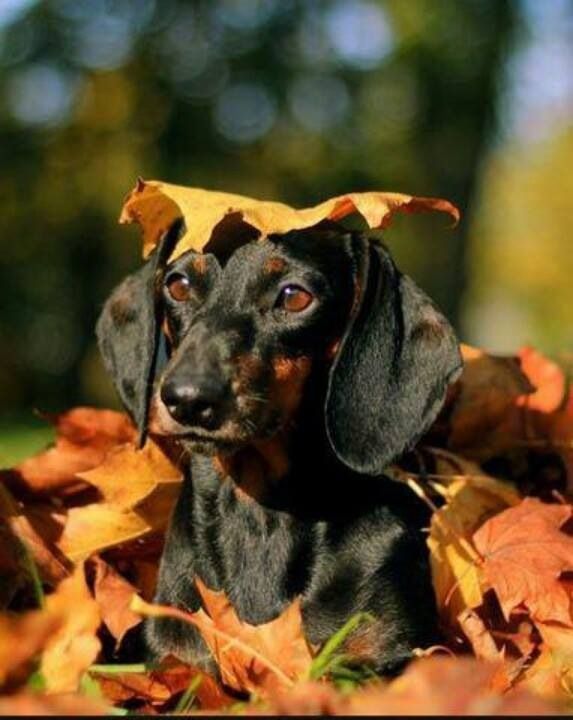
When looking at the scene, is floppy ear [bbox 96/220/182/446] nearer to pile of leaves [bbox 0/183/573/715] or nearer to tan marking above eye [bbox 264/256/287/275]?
pile of leaves [bbox 0/183/573/715]

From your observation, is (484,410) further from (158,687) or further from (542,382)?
(158,687)

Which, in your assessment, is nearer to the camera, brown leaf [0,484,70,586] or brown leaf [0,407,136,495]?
brown leaf [0,484,70,586]

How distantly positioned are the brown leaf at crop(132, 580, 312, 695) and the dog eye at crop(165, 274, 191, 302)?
2.90ft

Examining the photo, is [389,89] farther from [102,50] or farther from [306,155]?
[102,50]

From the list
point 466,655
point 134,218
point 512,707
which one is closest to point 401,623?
point 466,655

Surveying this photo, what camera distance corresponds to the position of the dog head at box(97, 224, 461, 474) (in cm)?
303

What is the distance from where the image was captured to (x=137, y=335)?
352 centimetres

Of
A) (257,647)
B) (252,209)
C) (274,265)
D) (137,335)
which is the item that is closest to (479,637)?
(257,647)

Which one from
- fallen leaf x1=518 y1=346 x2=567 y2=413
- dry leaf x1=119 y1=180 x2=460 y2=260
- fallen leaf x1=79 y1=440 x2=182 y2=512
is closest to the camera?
dry leaf x1=119 y1=180 x2=460 y2=260

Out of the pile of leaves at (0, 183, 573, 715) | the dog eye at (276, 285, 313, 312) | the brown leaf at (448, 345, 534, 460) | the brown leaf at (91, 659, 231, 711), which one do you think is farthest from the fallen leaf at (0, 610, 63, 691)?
the brown leaf at (448, 345, 534, 460)

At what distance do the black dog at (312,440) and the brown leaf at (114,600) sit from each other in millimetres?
69

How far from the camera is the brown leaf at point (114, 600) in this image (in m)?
3.15

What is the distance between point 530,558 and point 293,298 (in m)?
0.85

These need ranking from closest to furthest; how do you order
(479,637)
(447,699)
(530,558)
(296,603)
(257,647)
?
(447,699) → (296,603) → (257,647) → (479,637) → (530,558)
